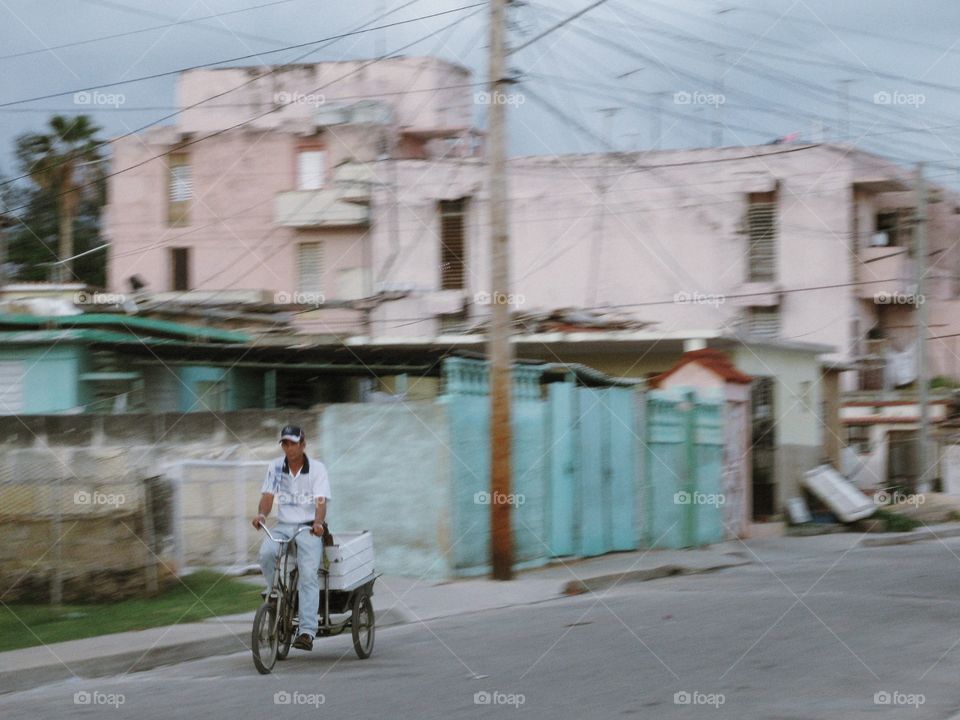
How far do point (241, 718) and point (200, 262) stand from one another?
36344mm

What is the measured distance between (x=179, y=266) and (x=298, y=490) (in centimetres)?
3440

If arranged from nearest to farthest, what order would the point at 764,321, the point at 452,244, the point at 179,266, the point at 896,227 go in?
the point at 764,321 < the point at 452,244 < the point at 896,227 < the point at 179,266

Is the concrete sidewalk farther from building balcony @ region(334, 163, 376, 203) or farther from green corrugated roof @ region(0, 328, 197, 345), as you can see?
building balcony @ region(334, 163, 376, 203)

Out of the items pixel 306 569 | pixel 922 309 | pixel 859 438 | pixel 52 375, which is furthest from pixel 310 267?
pixel 306 569

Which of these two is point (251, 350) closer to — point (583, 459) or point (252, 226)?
point (583, 459)

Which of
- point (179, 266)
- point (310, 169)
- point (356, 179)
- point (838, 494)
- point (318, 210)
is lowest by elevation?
point (838, 494)

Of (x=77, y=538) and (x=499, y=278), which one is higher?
(x=499, y=278)

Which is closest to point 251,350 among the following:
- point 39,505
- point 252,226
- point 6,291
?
point 6,291

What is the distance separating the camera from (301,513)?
1075 cm

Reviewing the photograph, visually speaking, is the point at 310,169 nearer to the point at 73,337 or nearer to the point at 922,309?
the point at 922,309

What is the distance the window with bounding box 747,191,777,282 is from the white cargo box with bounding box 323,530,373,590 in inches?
1217

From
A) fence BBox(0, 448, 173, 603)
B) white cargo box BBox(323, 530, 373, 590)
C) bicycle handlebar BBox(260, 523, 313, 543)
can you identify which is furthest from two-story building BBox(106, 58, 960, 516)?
bicycle handlebar BBox(260, 523, 313, 543)

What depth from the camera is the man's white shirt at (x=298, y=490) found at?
10.8 metres

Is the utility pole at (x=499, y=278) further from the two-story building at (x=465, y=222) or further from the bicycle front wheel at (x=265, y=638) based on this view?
the two-story building at (x=465, y=222)
